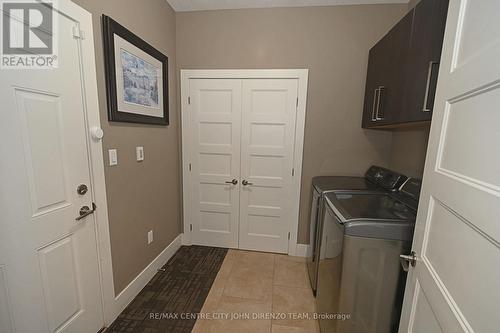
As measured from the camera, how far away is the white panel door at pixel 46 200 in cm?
→ 99

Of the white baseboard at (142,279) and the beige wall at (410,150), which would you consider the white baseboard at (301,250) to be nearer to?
the beige wall at (410,150)

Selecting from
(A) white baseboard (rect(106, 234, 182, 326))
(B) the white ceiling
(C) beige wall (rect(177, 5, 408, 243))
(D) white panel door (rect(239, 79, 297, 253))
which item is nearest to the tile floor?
(D) white panel door (rect(239, 79, 297, 253))

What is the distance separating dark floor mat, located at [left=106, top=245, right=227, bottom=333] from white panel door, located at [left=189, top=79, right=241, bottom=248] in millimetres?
283

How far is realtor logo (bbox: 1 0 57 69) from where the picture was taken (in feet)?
3.15

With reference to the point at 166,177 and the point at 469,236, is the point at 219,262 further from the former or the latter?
the point at 469,236

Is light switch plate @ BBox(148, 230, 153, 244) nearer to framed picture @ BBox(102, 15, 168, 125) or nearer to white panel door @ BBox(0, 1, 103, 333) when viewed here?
white panel door @ BBox(0, 1, 103, 333)

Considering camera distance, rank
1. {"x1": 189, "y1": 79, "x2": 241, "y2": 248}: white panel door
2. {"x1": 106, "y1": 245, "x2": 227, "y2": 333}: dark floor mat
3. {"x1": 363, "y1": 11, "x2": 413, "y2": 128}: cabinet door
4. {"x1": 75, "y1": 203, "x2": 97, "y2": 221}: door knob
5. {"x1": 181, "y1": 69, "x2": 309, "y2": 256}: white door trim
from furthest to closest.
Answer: {"x1": 189, "y1": 79, "x2": 241, "y2": 248}: white panel door → {"x1": 181, "y1": 69, "x2": 309, "y2": 256}: white door trim → {"x1": 106, "y1": 245, "x2": 227, "y2": 333}: dark floor mat → {"x1": 363, "y1": 11, "x2": 413, "y2": 128}: cabinet door → {"x1": 75, "y1": 203, "x2": 97, "y2": 221}: door knob

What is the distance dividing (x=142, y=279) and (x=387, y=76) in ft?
8.92

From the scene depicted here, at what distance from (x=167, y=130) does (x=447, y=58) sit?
2243 millimetres

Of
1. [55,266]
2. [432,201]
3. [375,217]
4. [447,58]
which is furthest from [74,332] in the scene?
[447,58]

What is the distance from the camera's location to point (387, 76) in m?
1.70

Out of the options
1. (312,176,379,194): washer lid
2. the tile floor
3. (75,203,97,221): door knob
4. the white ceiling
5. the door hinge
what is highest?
the white ceiling

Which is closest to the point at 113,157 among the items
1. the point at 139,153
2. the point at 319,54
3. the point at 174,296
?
the point at 139,153

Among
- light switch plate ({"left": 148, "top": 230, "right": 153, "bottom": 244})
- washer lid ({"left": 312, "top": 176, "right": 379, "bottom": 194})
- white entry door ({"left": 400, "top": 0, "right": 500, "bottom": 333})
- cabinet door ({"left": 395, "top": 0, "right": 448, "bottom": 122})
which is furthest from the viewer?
light switch plate ({"left": 148, "top": 230, "right": 153, "bottom": 244})
